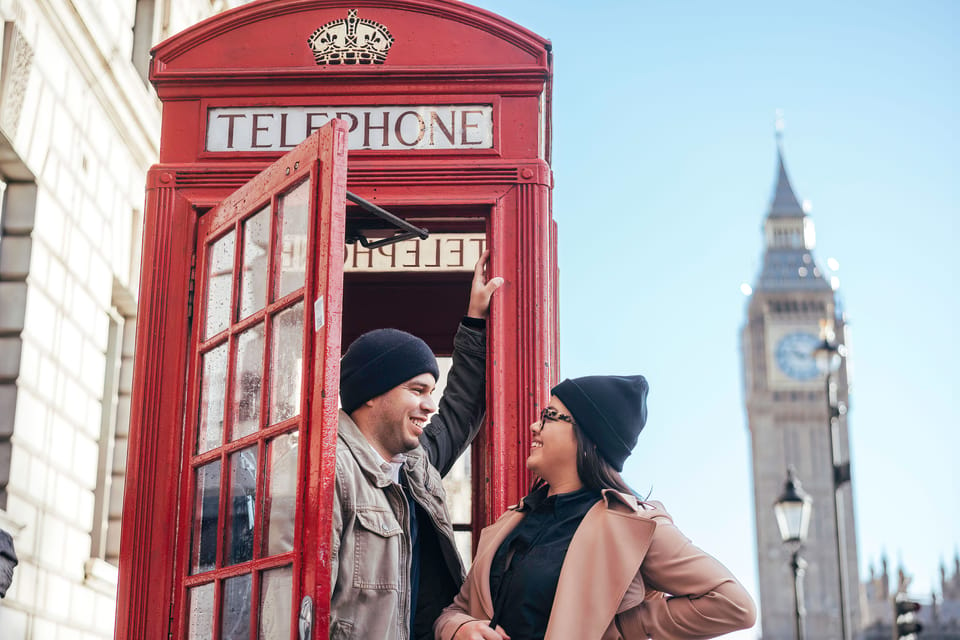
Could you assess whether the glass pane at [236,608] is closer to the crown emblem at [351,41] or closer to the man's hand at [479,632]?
the man's hand at [479,632]

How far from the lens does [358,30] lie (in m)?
5.06

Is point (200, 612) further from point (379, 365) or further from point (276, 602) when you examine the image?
point (379, 365)

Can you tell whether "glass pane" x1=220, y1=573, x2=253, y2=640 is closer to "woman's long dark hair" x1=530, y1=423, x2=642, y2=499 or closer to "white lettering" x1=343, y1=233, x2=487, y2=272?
"woman's long dark hair" x1=530, y1=423, x2=642, y2=499

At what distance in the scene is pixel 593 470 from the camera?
3.93m

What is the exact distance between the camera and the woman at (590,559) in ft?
12.0

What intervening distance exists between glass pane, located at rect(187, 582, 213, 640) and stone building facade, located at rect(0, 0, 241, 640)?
3937 millimetres

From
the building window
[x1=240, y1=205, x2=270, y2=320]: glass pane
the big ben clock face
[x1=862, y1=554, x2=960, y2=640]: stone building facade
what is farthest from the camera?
the big ben clock face

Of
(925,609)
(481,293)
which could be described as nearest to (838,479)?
(481,293)

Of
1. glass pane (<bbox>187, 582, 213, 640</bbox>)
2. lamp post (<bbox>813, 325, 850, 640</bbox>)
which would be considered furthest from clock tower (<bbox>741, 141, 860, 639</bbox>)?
glass pane (<bbox>187, 582, 213, 640</bbox>)

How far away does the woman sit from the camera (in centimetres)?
365

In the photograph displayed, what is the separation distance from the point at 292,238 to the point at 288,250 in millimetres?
42

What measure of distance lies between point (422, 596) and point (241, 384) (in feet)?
2.97

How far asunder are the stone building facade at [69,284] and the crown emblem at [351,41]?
349cm

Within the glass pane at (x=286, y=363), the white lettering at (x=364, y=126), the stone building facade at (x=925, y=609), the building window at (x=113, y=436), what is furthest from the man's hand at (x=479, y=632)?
the stone building facade at (x=925, y=609)
